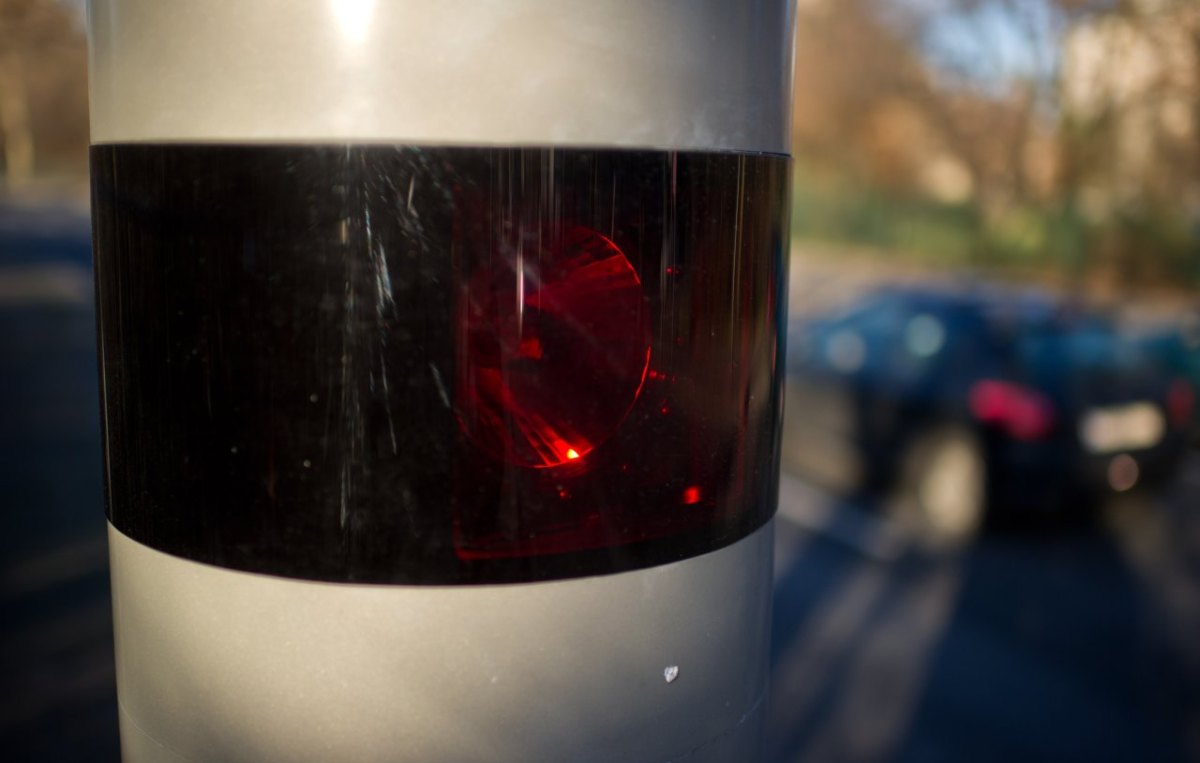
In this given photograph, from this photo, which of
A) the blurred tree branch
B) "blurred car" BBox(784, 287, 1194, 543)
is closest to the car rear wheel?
"blurred car" BBox(784, 287, 1194, 543)

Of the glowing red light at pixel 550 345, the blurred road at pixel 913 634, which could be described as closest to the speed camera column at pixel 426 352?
the glowing red light at pixel 550 345

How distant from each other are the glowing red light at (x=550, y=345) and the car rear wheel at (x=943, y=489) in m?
6.93

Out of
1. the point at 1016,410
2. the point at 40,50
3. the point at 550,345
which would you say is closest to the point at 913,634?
the point at 1016,410

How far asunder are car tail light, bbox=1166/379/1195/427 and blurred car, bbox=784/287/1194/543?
0.01 m

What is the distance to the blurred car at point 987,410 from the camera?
301 inches

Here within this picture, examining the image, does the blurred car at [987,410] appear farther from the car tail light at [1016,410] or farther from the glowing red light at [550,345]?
the glowing red light at [550,345]

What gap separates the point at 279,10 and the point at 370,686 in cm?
67

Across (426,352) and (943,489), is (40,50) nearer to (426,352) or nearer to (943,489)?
(426,352)

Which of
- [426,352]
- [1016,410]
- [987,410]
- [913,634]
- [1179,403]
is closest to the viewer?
[426,352]

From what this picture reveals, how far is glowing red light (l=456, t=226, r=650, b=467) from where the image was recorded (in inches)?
43.9

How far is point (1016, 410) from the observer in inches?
302

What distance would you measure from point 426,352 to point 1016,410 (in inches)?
283

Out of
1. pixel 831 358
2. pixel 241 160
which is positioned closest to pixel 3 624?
pixel 241 160

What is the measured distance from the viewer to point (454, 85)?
109 centimetres
